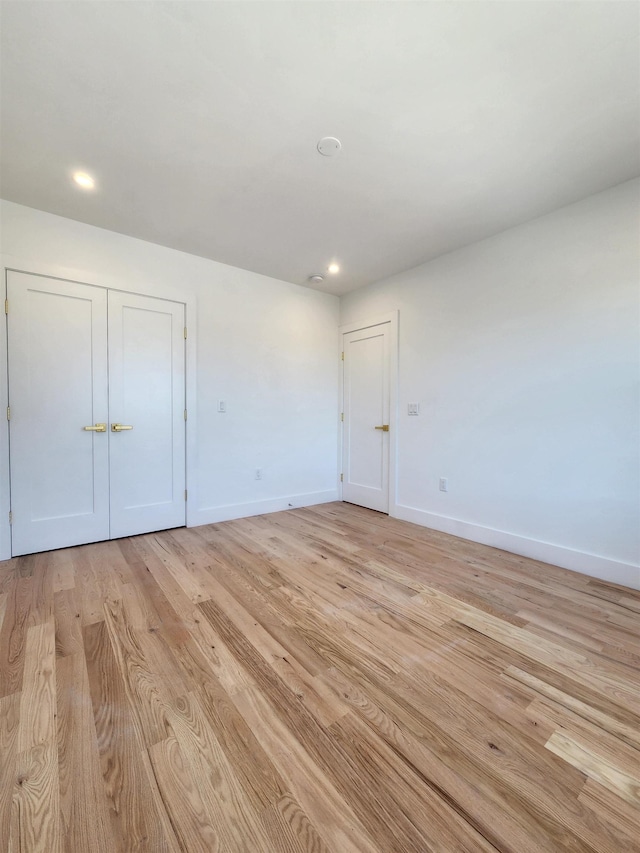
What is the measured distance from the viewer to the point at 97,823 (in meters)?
0.87

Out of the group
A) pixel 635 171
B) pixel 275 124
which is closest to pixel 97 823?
pixel 275 124

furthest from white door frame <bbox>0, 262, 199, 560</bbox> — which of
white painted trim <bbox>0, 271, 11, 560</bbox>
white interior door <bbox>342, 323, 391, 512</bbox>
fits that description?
white interior door <bbox>342, 323, 391, 512</bbox>

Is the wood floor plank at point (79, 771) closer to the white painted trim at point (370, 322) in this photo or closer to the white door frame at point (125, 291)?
the white door frame at point (125, 291)

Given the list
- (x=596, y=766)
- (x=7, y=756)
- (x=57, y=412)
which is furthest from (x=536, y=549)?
(x=57, y=412)

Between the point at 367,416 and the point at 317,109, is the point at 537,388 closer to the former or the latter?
the point at 367,416

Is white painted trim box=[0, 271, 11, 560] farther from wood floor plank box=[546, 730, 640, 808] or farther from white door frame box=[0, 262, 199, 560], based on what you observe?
wood floor plank box=[546, 730, 640, 808]

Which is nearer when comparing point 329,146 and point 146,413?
point 329,146

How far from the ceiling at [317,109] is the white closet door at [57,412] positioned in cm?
73

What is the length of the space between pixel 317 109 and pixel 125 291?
2097 mm

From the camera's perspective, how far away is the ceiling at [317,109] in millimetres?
1323

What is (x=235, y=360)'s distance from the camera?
348cm


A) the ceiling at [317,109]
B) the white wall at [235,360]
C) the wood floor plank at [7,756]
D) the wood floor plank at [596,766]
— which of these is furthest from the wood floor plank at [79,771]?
the ceiling at [317,109]

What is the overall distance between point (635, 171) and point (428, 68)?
1588 millimetres

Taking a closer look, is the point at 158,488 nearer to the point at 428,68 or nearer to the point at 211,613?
the point at 211,613
